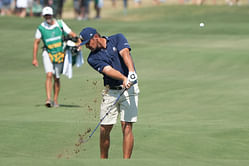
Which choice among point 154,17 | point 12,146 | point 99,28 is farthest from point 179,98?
point 154,17

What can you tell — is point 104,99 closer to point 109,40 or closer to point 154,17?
point 109,40

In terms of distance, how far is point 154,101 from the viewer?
15.5 metres

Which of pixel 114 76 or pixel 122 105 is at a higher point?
pixel 114 76

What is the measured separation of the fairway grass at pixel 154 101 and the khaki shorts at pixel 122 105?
0.35 metres

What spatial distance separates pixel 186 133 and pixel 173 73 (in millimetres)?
9213

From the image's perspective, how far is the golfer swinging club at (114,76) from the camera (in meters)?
8.98

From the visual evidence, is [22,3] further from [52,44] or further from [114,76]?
[114,76]

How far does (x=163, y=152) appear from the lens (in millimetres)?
10125

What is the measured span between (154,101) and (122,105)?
6.17 metres

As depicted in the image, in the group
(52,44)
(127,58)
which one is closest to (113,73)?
(127,58)

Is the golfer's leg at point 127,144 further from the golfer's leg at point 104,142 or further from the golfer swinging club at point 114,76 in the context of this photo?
the golfer's leg at point 104,142

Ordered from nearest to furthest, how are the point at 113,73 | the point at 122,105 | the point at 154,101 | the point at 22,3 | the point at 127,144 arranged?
the point at 113,73, the point at 127,144, the point at 122,105, the point at 154,101, the point at 22,3

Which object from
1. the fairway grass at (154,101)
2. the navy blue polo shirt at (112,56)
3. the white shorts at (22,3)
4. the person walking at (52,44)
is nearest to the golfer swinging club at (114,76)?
the navy blue polo shirt at (112,56)

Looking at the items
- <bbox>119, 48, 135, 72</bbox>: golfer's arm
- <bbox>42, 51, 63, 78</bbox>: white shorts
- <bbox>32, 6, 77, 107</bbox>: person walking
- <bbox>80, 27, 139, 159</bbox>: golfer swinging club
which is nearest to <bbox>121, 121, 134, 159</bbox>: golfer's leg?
<bbox>80, 27, 139, 159</bbox>: golfer swinging club
